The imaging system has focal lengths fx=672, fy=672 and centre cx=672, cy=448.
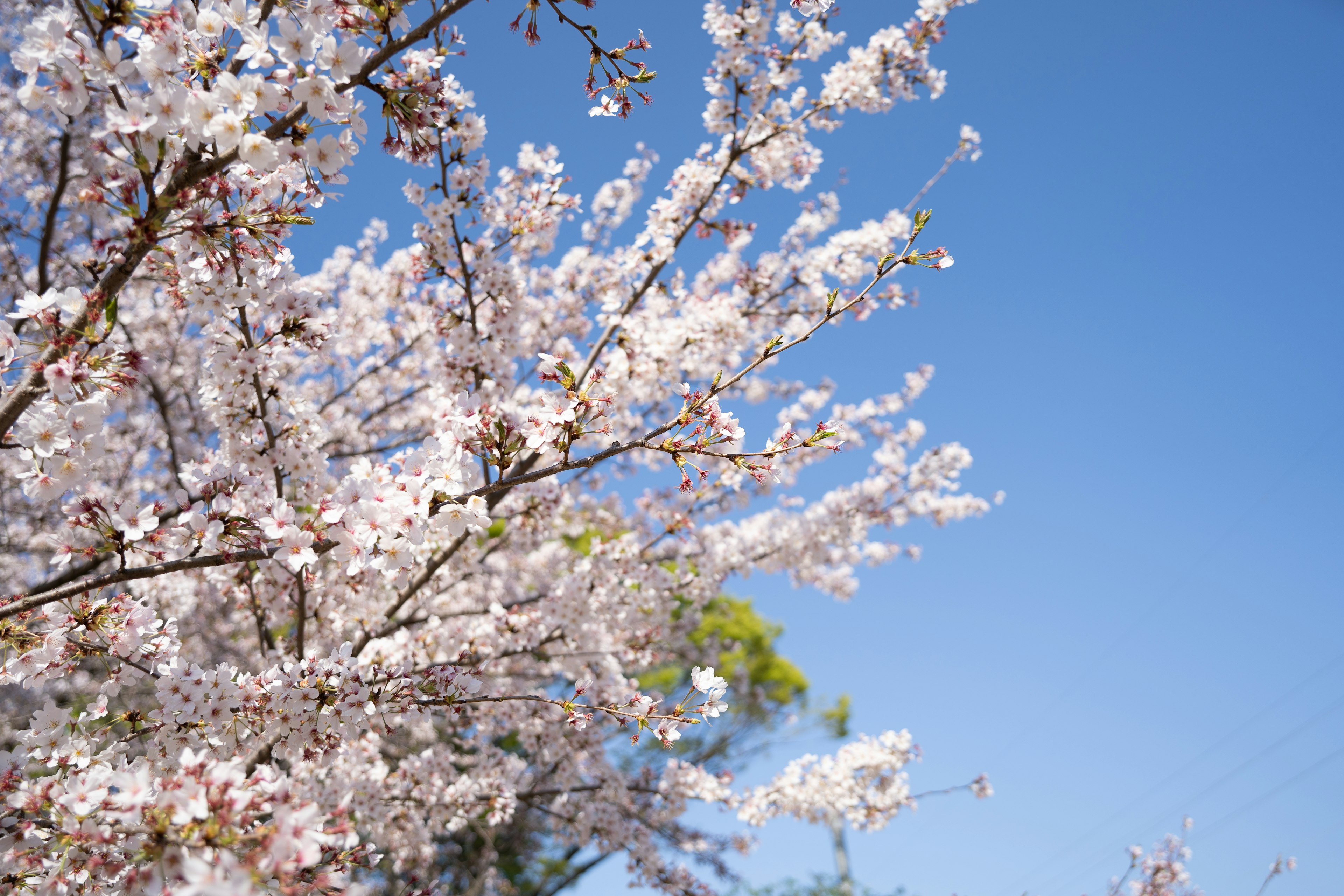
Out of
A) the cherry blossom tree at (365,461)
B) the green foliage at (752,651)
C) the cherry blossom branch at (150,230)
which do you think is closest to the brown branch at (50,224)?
the cherry blossom tree at (365,461)

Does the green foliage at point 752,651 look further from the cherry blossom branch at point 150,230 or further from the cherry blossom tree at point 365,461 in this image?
the cherry blossom branch at point 150,230

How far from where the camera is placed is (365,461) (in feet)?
7.77

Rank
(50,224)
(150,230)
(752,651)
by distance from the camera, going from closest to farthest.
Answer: (150,230) → (50,224) → (752,651)

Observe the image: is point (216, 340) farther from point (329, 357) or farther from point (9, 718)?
point (9, 718)

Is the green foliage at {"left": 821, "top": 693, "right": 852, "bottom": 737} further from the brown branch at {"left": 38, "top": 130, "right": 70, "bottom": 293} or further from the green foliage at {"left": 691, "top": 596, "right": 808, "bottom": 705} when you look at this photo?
the brown branch at {"left": 38, "top": 130, "right": 70, "bottom": 293}

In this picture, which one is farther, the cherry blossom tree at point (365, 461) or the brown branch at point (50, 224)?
the brown branch at point (50, 224)

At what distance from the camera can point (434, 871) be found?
1134cm

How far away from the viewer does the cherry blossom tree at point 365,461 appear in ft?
6.34

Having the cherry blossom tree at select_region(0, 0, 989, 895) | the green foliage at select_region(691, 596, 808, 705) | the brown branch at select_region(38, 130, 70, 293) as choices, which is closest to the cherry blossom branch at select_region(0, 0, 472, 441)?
the cherry blossom tree at select_region(0, 0, 989, 895)

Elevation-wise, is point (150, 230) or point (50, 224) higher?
point (50, 224)

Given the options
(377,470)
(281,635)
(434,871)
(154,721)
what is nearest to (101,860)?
(154,721)

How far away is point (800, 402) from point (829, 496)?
1750mm

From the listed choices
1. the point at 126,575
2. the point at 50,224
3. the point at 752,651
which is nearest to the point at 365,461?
the point at 126,575

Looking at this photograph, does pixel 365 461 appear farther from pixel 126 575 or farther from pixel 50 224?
pixel 50 224
